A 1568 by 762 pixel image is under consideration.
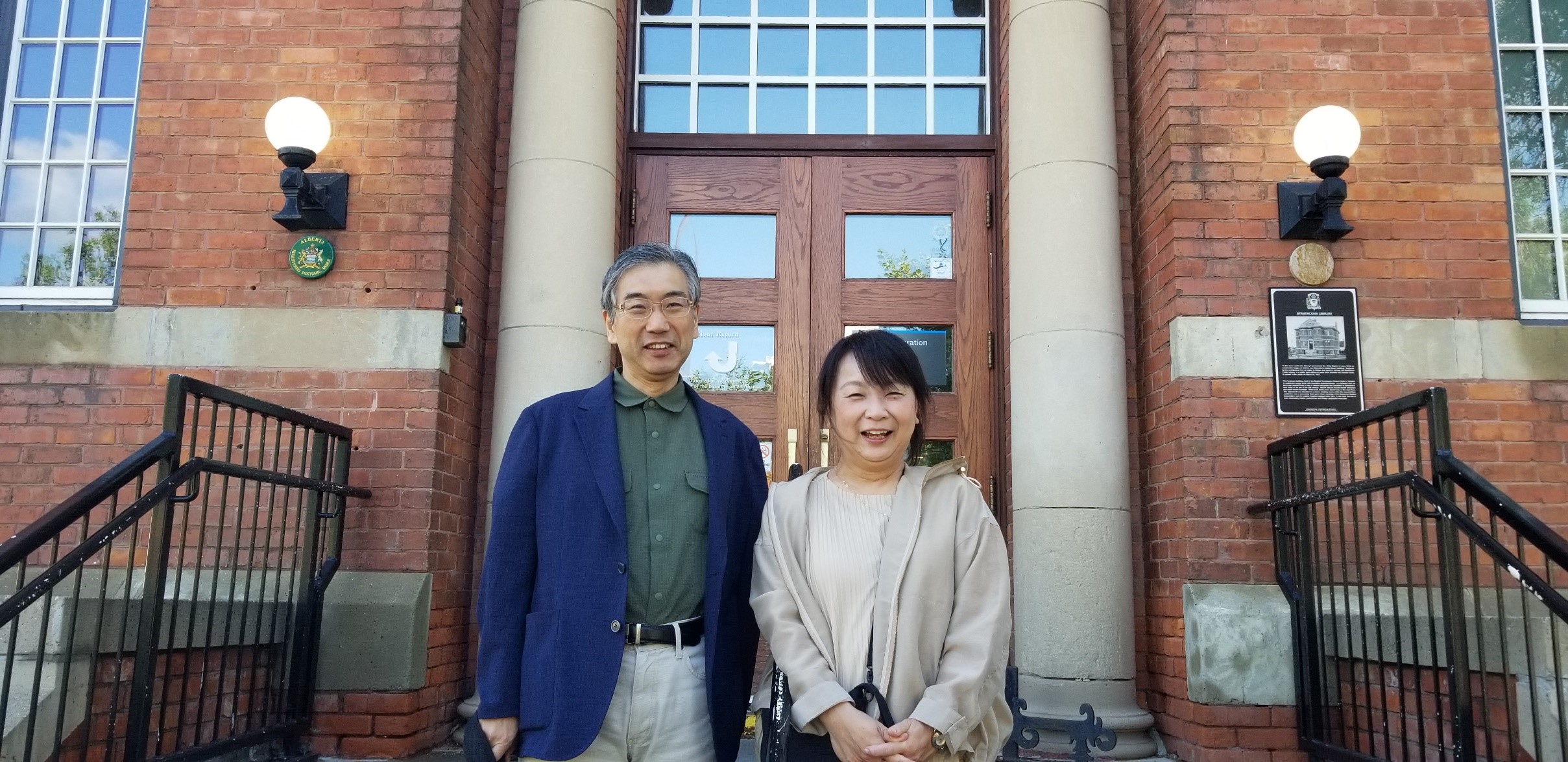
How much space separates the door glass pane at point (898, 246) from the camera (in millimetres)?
5523

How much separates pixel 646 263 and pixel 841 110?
358cm

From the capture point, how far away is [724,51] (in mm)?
→ 5824

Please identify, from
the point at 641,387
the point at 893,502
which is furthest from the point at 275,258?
the point at 893,502

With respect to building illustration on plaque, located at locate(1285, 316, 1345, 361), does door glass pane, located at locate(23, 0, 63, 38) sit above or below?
above

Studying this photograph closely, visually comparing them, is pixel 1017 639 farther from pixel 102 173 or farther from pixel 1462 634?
pixel 102 173

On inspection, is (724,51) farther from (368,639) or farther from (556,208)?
(368,639)

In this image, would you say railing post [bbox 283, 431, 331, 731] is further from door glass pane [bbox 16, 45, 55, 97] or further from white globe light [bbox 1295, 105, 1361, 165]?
white globe light [bbox 1295, 105, 1361, 165]

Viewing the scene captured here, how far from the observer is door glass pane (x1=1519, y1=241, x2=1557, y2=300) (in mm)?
4754

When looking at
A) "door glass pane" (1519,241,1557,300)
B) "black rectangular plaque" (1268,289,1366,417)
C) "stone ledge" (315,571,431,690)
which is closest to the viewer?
"stone ledge" (315,571,431,690)

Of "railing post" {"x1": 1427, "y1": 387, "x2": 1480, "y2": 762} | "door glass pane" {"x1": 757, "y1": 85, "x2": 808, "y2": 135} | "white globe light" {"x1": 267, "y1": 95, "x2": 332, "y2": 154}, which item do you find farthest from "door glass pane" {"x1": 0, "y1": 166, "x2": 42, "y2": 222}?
"railing post" {"x1": 1427, "y1": 387, "x2": 1480, "y2": 762}

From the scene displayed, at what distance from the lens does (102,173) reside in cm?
509

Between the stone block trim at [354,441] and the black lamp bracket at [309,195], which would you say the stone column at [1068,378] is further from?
the black lamp bracket at [309,195]

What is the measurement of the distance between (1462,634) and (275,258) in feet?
15.7

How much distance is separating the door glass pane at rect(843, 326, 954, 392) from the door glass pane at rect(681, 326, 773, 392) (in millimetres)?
447
